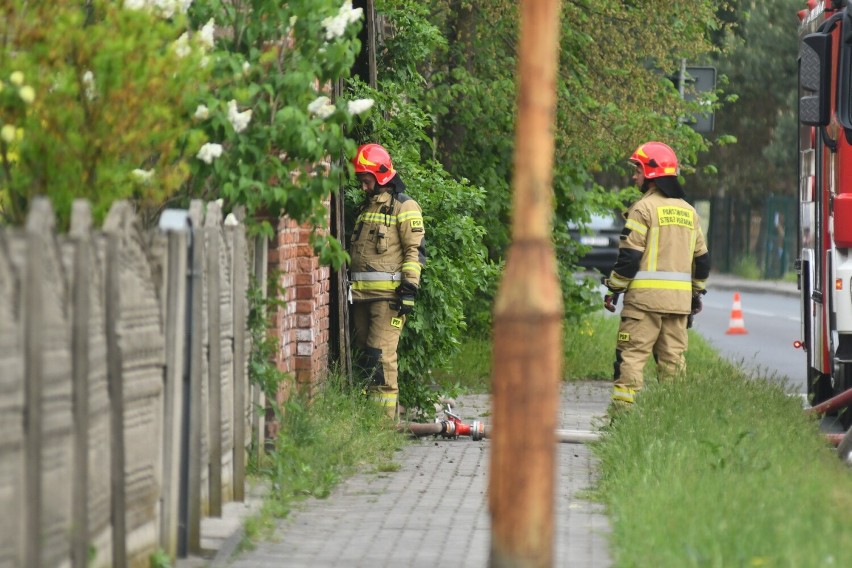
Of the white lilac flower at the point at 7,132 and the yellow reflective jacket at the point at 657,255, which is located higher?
the white lilac flower at the point at 7,132

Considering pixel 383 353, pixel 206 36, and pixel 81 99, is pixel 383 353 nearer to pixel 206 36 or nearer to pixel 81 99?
pixel 206 36

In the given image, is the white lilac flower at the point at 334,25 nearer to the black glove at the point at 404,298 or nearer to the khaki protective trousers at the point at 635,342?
the black glove at the point at 404,298

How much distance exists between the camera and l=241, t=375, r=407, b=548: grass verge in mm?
8039

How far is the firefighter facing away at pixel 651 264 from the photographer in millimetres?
11086

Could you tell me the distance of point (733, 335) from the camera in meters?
24.3

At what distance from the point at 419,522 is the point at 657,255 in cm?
402

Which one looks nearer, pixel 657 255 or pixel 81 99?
pixel 81 99

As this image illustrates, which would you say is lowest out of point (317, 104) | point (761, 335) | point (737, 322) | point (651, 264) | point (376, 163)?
point (761, 335)

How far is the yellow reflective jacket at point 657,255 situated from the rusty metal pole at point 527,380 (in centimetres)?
628

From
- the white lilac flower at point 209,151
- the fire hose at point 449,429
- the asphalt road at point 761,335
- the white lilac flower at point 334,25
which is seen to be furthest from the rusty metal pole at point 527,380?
the asphalt road at point 761,335

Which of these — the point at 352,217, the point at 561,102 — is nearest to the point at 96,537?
the point at 352,217

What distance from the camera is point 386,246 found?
1110 centimetres

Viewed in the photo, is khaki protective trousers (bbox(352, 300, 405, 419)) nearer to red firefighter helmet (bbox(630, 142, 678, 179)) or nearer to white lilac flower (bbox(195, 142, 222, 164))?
red firefighter helmet (bbox(630, 142, 678, 179))

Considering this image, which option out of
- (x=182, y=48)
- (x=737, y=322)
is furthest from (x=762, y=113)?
(x=182, y=48)
